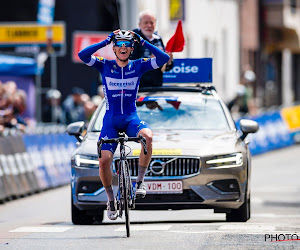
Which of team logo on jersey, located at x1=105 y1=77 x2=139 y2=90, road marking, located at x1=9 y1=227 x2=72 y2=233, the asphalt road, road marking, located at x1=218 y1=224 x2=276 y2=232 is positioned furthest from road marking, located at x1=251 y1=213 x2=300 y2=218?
team logo on jersey, located at x1=105 y1=77 x2=139 y2=90

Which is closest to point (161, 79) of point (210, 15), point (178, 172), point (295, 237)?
point (178, 172)

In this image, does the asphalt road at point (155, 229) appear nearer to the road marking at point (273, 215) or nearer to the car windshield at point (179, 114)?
the road marking at point (273, 215)

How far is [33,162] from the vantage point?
20828 millimetres

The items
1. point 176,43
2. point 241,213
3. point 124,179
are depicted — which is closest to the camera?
point 124,179

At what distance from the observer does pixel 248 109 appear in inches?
1299

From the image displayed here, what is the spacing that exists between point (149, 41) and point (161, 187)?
98.3 inches

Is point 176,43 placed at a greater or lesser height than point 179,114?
greater

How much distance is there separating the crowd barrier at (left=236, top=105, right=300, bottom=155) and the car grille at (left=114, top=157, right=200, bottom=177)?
20.1 m

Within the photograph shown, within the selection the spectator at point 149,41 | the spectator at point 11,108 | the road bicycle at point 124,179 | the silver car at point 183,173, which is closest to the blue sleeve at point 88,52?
the road bicycle at point 124,179

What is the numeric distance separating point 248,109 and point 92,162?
65.8 ft

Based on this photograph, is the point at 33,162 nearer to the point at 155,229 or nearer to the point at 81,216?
the point at 81,216

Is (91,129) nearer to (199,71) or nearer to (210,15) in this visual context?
(199,71)

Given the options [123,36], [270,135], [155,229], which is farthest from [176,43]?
[270,135]

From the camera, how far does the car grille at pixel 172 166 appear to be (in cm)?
1318
